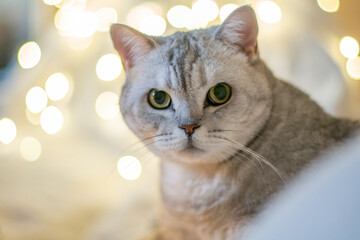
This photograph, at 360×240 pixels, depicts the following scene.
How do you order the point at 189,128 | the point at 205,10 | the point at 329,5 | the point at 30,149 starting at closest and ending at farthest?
the point at 189,128, the point at 329,5, the point at 205,10, the point at 30,149

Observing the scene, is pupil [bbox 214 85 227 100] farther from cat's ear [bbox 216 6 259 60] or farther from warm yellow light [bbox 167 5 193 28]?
warm yellow light [bbox 167 5 193 28]

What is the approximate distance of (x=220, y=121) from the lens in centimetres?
101

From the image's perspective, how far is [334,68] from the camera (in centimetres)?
181

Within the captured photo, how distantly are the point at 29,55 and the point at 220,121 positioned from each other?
4.89ft

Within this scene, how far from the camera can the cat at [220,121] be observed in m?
1.01

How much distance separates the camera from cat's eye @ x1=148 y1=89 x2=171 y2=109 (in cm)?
106

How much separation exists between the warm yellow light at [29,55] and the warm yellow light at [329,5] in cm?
139

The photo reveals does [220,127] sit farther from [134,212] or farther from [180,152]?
[134,212]

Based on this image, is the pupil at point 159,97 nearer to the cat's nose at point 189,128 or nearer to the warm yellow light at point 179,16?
the cat's nose at point 189,128

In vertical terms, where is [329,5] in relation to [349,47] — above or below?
above

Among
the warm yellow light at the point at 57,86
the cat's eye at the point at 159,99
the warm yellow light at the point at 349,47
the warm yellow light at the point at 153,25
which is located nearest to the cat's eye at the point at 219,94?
the cat's eye at the point at 159,99

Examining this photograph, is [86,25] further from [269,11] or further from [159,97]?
[159,97]

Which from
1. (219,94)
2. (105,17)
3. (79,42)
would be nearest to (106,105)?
(79,42)

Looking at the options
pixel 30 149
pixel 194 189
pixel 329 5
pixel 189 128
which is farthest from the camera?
pixel 30 149
